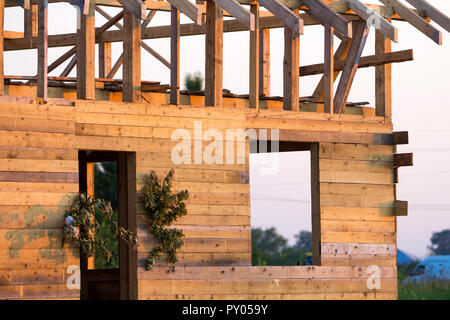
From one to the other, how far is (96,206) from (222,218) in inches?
96.9

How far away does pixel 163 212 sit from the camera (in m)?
16.8

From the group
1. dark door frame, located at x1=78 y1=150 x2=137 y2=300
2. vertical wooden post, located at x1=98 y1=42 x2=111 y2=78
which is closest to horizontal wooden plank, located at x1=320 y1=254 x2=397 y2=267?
dark door frame, located at x1=78 y1=150 x2=137 y2=300

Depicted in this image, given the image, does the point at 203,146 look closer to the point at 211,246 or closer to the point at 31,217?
the point at 211,246

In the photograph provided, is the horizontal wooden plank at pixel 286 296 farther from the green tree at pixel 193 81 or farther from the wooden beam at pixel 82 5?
the green tree at pixel 193 81

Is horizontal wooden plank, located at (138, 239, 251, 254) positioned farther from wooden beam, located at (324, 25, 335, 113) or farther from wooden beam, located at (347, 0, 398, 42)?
wooden beam, located at (347, 0, 398, 42)

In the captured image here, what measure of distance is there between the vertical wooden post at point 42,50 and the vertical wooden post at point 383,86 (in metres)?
6.97

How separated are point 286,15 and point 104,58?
7.25 meters

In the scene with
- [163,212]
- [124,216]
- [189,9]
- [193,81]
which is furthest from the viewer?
[193,81]

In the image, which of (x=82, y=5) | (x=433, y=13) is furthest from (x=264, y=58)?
(x=82, y=5)

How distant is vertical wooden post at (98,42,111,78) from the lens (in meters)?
23.8

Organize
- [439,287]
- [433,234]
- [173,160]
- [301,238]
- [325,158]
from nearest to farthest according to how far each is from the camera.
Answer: [173,160]
[325,158]
[439,287]
[433,234]
[301,238]
